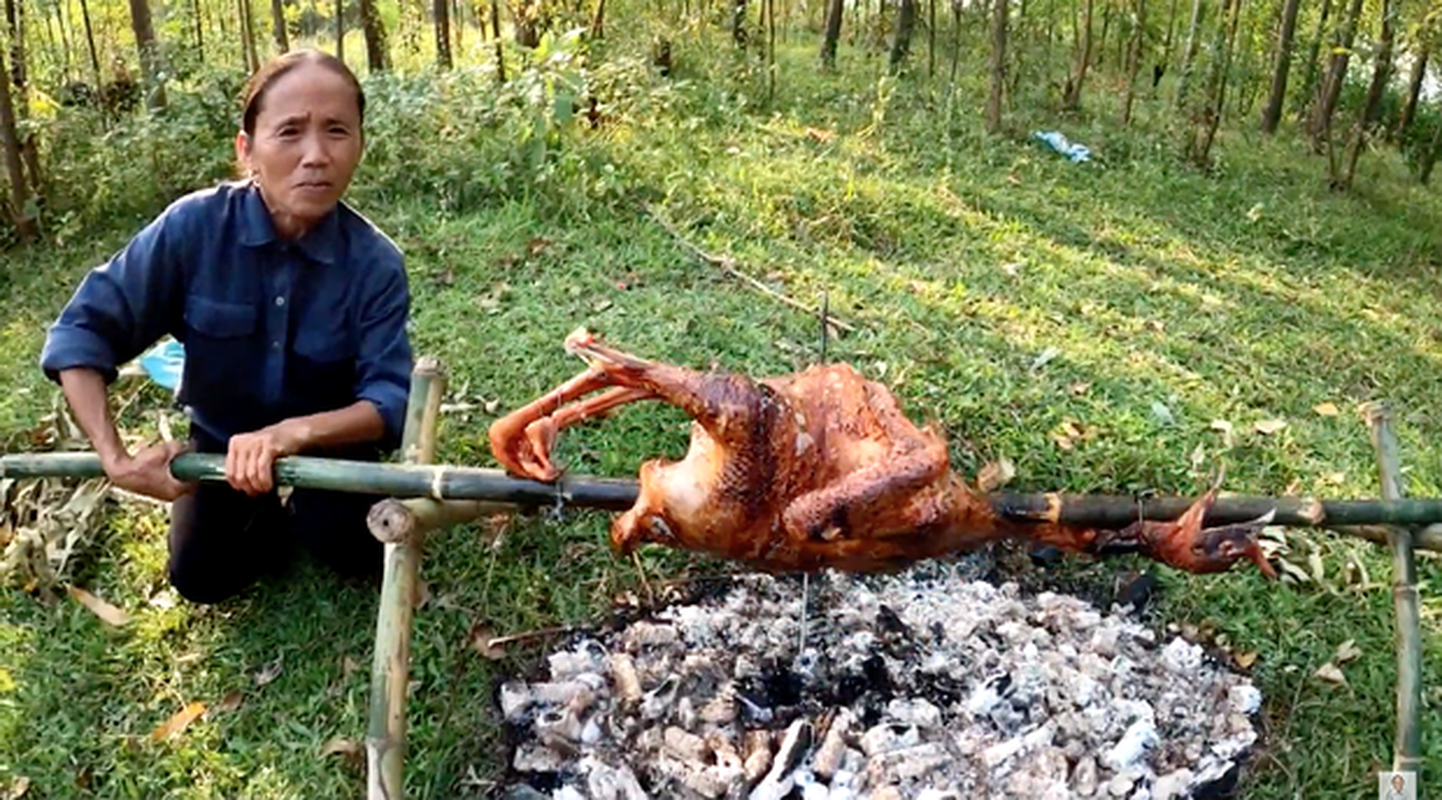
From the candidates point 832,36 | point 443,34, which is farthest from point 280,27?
point 832,36

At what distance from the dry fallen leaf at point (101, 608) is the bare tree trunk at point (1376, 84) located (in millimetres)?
8356

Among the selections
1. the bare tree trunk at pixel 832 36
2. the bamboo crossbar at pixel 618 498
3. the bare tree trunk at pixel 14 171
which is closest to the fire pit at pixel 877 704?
the bamboo crossbar at pixel 618 498

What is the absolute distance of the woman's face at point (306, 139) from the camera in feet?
7.96

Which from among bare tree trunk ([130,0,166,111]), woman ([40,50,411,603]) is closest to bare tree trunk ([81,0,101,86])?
bare tree trunk ([130,0,166,111])

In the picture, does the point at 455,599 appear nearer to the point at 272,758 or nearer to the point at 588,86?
the point at 272,758

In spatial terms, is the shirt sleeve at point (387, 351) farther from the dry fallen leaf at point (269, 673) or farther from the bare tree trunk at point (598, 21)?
the bare tree trunk at point (598, 21)

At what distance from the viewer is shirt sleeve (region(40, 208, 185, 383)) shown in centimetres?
247

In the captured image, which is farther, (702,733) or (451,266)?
(451,266)

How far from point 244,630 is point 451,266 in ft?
7.44

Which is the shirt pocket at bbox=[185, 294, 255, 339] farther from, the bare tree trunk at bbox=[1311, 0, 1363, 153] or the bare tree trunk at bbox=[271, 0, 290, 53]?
the bare tree trunk at bbox=[1311, 0, 1363, 153]

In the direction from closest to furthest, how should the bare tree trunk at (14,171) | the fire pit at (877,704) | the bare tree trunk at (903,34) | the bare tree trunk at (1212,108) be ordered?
the fire pit at (877,704) < the bare tree trunk at (14,171) < the bare tree trunk at (1212,108) < the bare tree trunk at (903,34)

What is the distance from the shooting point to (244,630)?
119 inches

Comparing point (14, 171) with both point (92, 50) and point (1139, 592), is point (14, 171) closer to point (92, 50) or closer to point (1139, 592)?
point (92, 50)

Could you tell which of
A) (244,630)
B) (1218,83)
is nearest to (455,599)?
(244,630)
